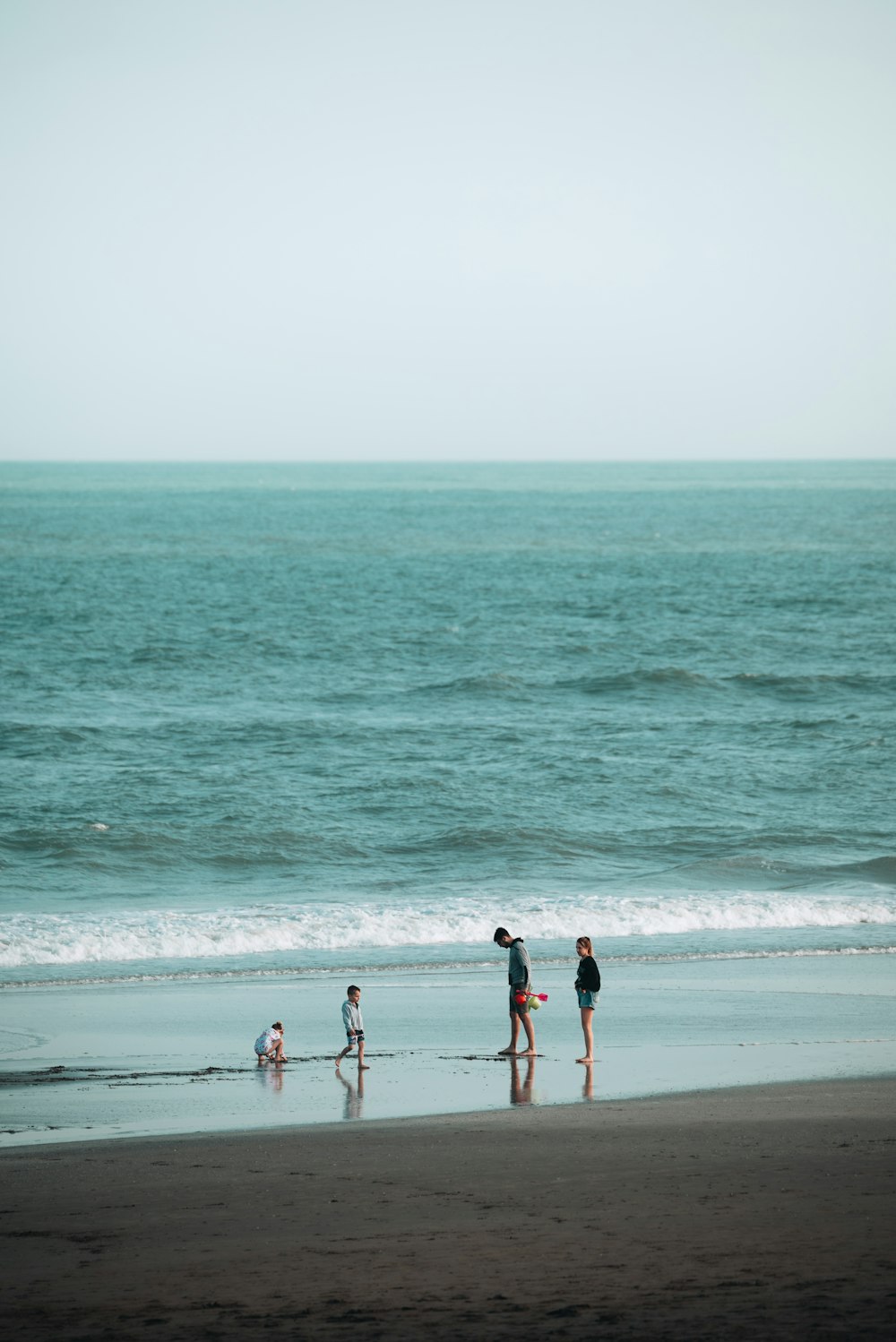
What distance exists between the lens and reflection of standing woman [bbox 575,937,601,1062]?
44.1 ft

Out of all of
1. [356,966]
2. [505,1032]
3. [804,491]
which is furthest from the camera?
[804,491]

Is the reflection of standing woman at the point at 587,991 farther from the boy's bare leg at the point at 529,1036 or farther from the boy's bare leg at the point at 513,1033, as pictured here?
the boy's bare leg at the point at 513,1033

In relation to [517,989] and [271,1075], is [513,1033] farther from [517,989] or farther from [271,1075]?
[271,1075]

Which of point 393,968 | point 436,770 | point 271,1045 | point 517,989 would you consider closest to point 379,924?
point 393,968

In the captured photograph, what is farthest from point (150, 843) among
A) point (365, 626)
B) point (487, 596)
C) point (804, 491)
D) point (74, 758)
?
point (804, 491)

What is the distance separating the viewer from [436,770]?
3138cm

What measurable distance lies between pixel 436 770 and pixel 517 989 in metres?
17.4

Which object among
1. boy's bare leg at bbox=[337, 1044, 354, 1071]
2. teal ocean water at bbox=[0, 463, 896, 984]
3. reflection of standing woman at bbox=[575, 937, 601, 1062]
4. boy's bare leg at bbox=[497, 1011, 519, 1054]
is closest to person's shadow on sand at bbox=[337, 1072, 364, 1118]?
boy's bare leg at bbox=[337, 1044, 354, 1071]

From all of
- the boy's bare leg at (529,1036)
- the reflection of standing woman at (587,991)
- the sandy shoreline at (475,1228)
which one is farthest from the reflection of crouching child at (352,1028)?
the sandy shoreline at (475,1228)

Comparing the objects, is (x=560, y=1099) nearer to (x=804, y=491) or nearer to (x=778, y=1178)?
(x=778, y=1178)

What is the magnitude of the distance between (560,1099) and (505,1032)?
116 inches

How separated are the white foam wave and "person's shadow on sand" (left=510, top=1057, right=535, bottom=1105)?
22.7ft

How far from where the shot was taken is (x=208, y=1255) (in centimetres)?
779

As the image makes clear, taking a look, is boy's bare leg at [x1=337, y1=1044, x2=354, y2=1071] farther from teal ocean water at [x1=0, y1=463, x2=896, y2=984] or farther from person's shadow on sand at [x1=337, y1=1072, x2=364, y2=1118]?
teal ocean water at [x1=0, y1=463, x2=896, y2=984]
